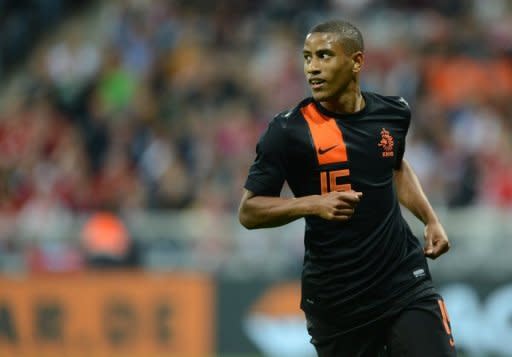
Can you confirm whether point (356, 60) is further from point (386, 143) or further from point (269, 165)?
point (269, 165)

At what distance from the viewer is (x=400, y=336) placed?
5.51 meters

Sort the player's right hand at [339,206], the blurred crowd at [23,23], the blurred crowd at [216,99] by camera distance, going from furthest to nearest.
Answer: the blurred crowd at [23,23] < the blurred crowd at [216,99] < the player's right hand at [339,206]

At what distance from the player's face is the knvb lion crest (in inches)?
12.9

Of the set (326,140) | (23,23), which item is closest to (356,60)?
(326,140)

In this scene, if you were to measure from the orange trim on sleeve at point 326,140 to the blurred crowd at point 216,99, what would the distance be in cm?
616

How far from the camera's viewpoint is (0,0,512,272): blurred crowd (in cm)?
1230

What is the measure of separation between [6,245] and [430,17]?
626 centimetres

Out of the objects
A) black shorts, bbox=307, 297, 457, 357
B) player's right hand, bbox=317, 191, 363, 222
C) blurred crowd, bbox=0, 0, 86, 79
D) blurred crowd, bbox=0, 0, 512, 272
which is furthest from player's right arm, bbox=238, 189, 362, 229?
blurred crowd, bbox=0, 0, 86, 79

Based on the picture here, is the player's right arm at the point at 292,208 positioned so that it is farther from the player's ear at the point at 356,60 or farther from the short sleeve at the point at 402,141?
the player's ear at the point at 356,60

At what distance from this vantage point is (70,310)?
35.3 ft

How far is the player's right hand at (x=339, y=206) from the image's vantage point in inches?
200

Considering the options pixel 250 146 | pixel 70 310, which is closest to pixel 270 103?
pixel 250 146

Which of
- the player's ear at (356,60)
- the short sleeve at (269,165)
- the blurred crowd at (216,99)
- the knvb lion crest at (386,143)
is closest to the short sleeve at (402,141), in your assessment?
the knvb lion crest at (386,143)

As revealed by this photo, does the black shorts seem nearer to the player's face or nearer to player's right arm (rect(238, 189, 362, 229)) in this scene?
player's right arm (rect(238, 189, 362, 229))
